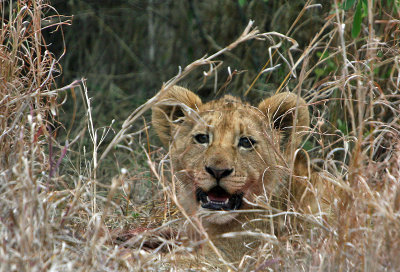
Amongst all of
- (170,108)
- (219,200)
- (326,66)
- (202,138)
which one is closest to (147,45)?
(326,66)

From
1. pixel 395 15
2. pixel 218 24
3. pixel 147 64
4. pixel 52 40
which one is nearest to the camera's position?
pixel 395 15

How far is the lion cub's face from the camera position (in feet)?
12.1

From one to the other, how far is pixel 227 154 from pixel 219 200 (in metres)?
0.30

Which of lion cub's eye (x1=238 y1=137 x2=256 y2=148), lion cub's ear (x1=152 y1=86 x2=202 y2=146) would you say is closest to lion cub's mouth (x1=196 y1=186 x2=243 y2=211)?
lion cub's eye (x1=238 y1=137 x2=256 y2=148)

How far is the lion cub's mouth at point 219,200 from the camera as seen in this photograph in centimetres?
375

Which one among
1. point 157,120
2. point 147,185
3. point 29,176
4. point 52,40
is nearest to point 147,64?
point 52,40

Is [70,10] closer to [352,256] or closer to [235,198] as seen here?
[235,198]

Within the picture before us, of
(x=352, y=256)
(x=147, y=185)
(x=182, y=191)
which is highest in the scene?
(x=352, y=256)

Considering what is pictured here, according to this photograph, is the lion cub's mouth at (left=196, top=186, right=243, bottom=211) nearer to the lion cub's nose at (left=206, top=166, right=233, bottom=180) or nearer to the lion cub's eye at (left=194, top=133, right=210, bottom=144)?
the lion cub's nose at (left=206, top=166, right=233, bottom=180)

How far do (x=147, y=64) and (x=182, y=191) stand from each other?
3973 millimetres

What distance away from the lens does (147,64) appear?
7.79 meters

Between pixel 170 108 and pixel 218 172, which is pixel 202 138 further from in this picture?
pixel 218 172

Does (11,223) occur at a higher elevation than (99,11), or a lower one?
higher

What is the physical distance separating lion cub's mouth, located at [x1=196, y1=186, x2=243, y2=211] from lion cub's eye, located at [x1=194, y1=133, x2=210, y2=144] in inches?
16.4
